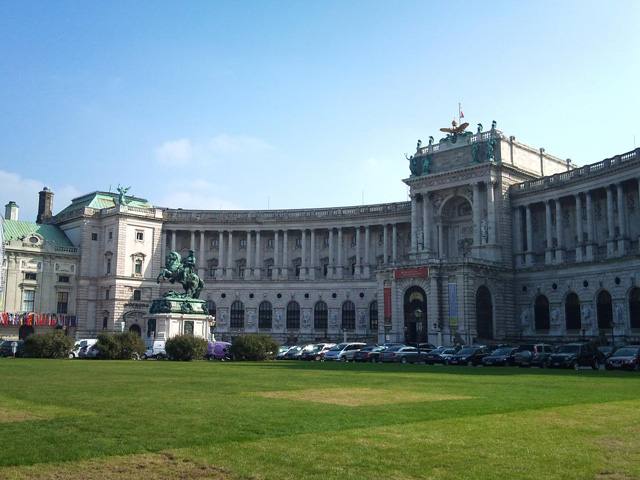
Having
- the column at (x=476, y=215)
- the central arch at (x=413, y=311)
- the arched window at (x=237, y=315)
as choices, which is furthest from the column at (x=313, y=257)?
the column at (x=476, y=215)

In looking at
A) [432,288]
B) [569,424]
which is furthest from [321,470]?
[432,288]

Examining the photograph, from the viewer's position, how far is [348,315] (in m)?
100

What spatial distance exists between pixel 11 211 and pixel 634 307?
91250 millimetres

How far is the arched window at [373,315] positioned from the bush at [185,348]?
48.8 meters

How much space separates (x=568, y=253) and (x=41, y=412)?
2822 inches

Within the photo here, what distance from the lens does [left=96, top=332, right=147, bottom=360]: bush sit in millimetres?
52562

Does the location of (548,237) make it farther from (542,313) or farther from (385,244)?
(385,244)

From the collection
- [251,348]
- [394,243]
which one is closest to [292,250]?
[394,243]

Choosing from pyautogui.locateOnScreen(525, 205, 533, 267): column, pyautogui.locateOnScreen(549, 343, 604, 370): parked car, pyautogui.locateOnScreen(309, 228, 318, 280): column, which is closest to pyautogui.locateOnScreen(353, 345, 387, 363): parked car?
pyautogui.locateOnScreen(549, 343, 604, 370): parked car

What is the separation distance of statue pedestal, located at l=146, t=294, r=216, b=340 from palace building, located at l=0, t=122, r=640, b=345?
1.57 meters

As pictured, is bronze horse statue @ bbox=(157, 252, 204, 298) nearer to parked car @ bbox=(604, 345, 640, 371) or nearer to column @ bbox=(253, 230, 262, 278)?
parked car @ bbox=(604, 345, 640, 371)

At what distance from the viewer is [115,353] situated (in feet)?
173

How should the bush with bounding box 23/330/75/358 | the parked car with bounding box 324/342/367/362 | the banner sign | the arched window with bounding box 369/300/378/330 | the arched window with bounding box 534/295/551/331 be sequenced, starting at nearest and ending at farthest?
the bush with bounding box 23/330/75/358
the parked car with bounding box 324/342/367/362
the banner sign
the arched window with bounding box 534/295/551/331
the arched window with bounding box 369/300/378/330

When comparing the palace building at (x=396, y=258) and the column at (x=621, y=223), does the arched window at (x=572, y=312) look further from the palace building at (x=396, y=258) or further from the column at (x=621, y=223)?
the column at (x=621, y=223)
